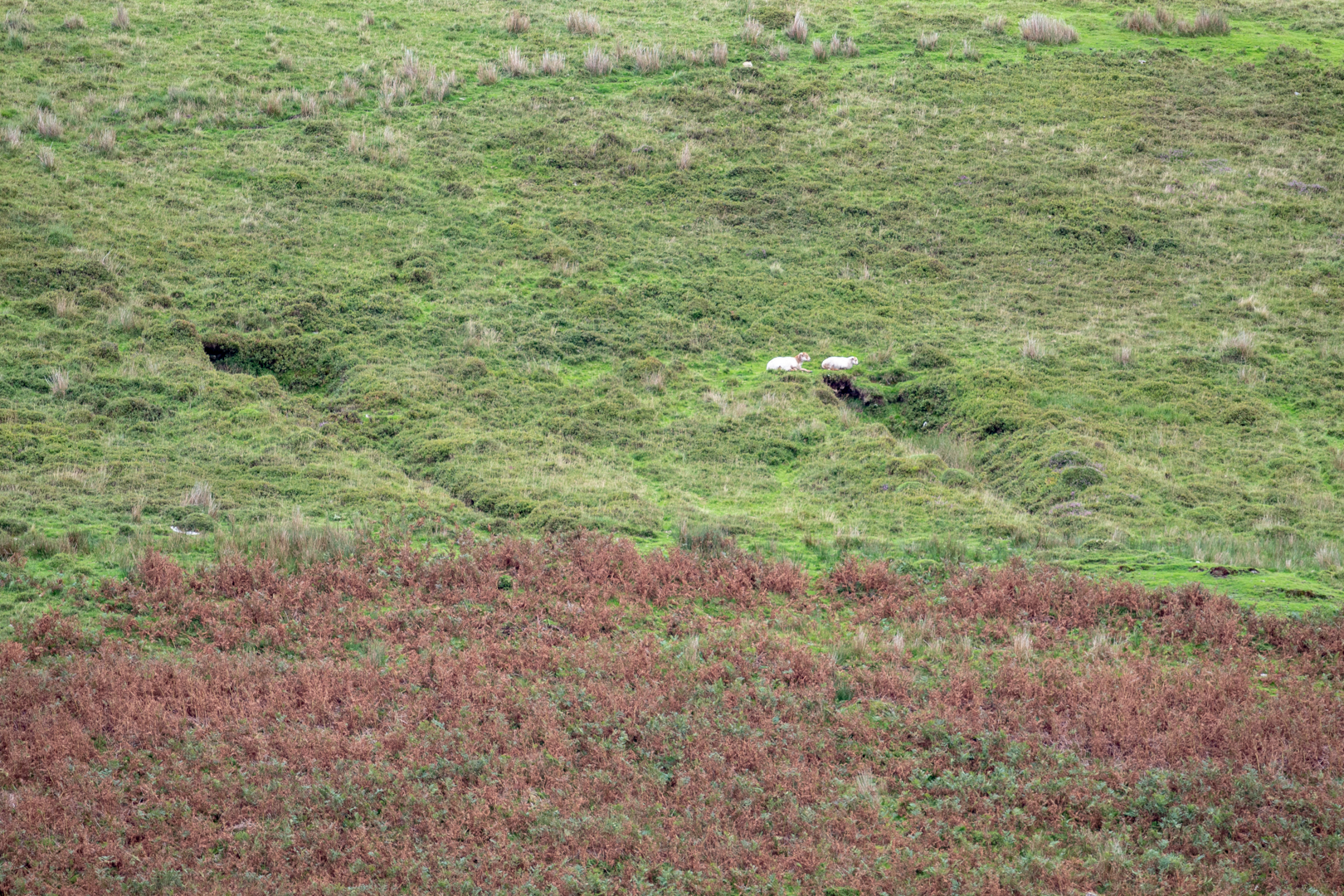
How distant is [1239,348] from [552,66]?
18.7 m

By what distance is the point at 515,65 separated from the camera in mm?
29578

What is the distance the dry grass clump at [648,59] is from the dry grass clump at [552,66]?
2.10 metres

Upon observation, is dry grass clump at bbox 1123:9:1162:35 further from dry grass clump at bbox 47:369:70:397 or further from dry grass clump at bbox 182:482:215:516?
dry grass clump at bbox 47:369:70:397

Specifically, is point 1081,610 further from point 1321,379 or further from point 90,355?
point 90,355

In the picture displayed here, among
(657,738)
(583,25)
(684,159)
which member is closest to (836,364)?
(684,159)

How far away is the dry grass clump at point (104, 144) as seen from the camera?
23406 mm

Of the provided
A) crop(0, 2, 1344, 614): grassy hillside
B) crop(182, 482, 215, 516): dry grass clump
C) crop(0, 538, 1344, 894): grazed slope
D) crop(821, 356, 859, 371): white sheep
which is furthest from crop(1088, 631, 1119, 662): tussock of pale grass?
crop(182, 482, 215, 516): dry grass clump

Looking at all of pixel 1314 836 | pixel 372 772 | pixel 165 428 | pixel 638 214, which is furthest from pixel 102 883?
pixel 638 214

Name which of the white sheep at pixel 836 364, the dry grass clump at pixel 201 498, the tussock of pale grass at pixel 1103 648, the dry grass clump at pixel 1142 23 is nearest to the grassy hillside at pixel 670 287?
the dry grass clump at pixel 201 498

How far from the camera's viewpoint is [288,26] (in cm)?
3042

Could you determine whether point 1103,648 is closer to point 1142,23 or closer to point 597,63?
point 597,63

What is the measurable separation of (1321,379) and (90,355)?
67.9 ft

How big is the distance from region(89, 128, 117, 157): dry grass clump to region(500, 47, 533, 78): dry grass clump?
33.5 ft

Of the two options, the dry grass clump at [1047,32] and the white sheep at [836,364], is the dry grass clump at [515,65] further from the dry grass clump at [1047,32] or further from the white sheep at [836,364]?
the dry grass clump at [1047,32]
